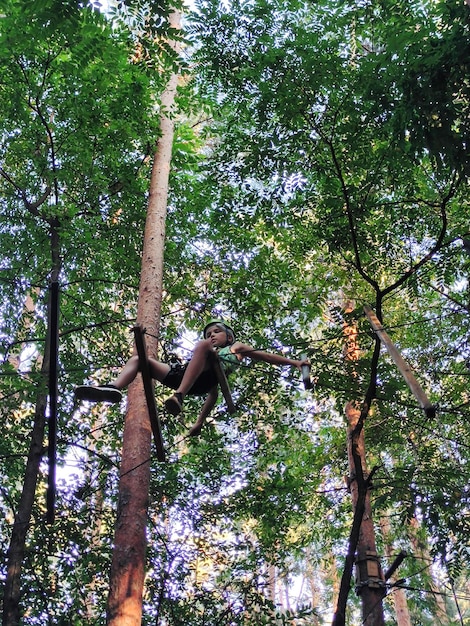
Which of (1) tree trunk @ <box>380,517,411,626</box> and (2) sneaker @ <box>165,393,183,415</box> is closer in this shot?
(2) sneaker @ <box>165,393,183,415</box>

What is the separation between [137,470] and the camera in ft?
15.8

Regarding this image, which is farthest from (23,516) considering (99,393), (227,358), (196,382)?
(227,358)

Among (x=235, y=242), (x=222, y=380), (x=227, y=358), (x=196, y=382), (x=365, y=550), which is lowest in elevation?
(x=365, y=550)

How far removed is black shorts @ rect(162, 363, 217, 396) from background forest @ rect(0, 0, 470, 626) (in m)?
1.00

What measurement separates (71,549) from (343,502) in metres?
5.19

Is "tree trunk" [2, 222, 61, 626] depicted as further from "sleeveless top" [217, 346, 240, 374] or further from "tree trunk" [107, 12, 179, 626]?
"sleeveless top" [217, 346, 240, 374]

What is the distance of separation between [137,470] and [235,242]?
13.6 feet

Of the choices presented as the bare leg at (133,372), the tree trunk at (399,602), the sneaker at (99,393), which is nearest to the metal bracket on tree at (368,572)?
the bare leg at (133,372)

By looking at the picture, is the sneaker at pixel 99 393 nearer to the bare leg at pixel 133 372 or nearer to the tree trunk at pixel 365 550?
the bare leg at pixel 133 372

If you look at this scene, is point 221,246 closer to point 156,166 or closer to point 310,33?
point 156,166

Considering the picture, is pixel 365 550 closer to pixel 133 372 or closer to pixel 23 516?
pixel 23 516

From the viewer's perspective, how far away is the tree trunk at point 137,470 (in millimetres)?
4145

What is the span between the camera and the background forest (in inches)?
210

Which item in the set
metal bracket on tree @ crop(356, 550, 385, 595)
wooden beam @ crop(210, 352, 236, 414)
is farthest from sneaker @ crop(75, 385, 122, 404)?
metal bracket on tree @ crop(356, 550, 385, 595)
